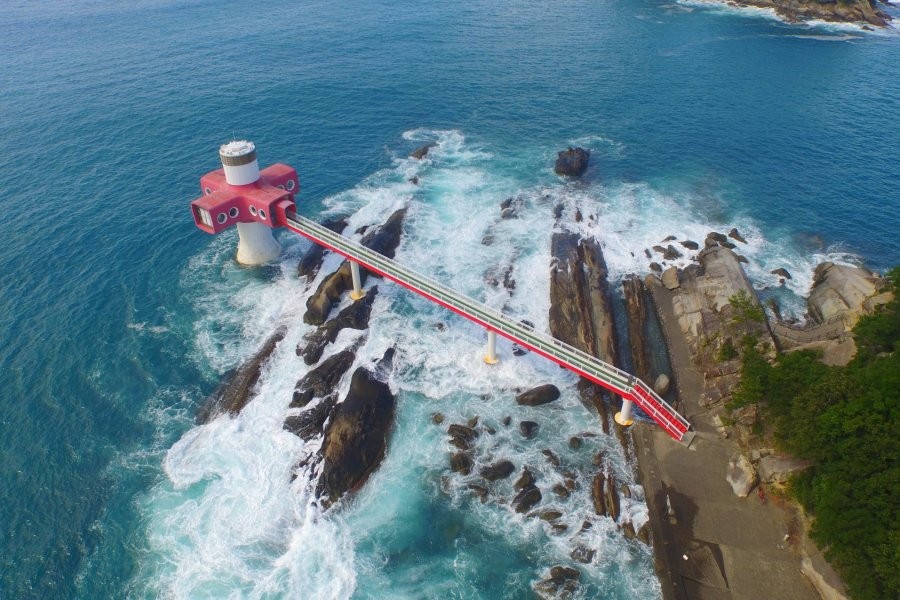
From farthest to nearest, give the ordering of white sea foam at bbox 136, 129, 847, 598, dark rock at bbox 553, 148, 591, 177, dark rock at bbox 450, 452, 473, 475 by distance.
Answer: dark rock at bbox 553, 148, 591, 177
dark rock at bbox 450, 452, 473, 475
white sea foam at bbox 136, 129, 847, 598

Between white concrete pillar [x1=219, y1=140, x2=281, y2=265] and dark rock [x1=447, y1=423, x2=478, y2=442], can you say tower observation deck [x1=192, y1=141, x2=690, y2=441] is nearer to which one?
white concrete pillar [x1=219, y1=140, x2=281, y2=265]

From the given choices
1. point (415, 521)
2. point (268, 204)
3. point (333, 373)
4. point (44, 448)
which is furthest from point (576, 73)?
point (44, 448)

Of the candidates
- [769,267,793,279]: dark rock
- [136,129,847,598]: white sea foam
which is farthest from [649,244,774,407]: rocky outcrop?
[769,267,793,279]: dark rock

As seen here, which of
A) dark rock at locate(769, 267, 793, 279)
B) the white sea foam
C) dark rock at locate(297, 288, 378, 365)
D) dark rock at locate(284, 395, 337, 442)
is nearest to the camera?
the white sea foam

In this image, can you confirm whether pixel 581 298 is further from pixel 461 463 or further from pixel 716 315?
pixel 461 463

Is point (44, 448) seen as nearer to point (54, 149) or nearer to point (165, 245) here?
point (165, 245)

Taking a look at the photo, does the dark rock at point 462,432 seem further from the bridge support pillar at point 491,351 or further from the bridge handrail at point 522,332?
the bridge handrail at point 522,332
